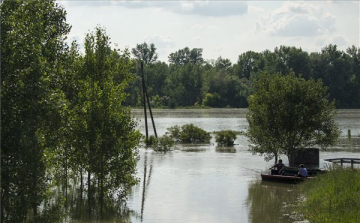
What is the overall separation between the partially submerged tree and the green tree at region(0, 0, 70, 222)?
23921mm

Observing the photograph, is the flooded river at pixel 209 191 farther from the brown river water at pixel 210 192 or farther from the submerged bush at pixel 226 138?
the submerged bush at pixel 226 138

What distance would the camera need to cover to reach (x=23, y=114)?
1916 cm

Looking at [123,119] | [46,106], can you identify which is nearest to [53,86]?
[46,106]

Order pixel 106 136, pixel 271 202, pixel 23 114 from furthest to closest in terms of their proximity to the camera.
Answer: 1. pixel 271 202
2. pixel 106 136
3. pixel 23 114

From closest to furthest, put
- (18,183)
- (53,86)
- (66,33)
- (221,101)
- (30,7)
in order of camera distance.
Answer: (18,183)
(30,7)
(53,86)
(66,33)
(221,101)

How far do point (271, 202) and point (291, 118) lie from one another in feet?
32.9

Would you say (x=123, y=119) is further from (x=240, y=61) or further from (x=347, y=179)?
(x=240, y=61)

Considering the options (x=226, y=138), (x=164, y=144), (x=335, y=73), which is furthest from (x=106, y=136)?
(x=335, y=73)

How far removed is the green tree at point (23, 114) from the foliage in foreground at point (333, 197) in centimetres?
1156

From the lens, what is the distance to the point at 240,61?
193875 mm

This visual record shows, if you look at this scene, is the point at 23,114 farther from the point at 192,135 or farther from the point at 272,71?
the point at 272,71

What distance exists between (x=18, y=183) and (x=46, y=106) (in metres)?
2.71

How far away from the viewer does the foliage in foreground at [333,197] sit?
2392 centimetres

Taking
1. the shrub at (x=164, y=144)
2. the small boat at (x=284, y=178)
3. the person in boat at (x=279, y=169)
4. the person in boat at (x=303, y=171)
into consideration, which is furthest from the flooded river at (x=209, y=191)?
the shrub at (x=164, y=144)
